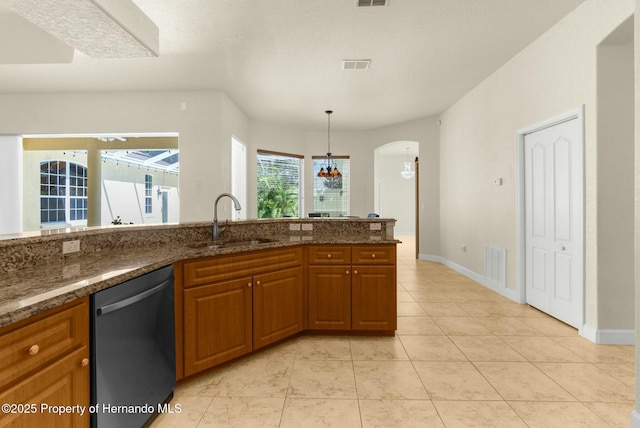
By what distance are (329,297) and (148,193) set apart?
6.10 metres

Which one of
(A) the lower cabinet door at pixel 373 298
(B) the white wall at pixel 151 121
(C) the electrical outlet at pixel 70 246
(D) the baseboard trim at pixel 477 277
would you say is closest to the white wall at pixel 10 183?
(B) the white wall at pixel 151 121

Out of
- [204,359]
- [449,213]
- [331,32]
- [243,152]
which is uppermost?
[331,32]

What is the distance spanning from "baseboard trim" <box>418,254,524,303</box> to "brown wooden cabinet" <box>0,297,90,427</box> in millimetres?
4523

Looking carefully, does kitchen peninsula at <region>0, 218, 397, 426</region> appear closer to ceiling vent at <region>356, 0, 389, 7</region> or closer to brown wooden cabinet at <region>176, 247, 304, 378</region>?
brown wooden cabinet at <region>176, 247, 304, 378</region>

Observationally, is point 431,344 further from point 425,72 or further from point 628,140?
point 425,72

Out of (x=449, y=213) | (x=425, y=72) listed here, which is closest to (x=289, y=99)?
(x=425, y=72)

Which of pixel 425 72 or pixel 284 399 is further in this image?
pixel 425 72

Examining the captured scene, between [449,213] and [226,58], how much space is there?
4.90m

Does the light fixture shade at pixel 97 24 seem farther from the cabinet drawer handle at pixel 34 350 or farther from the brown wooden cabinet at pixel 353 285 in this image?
the brown wooden cabinet at pixel 353 285

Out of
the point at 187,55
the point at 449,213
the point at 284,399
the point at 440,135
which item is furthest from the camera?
the point at 440,135

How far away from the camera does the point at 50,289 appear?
131 cm

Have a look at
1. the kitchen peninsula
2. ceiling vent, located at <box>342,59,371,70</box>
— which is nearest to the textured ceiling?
ceiling vent, located at <box>342,59,371,70</box>

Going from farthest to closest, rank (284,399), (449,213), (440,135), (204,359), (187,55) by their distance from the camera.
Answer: (440,135) → (449,213) → (187,55) → (204,359) → (284,399)

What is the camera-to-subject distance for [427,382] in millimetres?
2342
